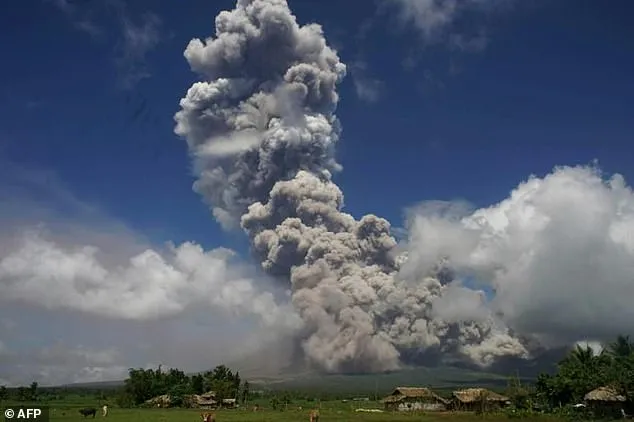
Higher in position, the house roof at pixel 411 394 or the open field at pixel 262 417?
the house roof at pixel 411 394

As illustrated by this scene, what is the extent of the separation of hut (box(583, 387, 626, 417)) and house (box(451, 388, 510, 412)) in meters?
22.0

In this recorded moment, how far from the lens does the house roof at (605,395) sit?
62.5 meters

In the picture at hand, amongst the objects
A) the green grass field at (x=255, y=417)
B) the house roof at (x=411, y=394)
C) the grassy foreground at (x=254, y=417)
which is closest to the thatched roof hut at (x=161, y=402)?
the grassy foreground at (x=254, y=417)

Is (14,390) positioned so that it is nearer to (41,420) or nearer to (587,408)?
(41,420)

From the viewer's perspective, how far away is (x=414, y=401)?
94938 mm

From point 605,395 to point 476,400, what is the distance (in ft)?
86.5

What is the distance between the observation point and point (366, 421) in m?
57.9

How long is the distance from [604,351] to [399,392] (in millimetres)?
28520

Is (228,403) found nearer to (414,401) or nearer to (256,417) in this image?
(414,401)

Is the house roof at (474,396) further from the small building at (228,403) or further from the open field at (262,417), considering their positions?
the small building at (228,403)

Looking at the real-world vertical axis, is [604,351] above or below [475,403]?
above

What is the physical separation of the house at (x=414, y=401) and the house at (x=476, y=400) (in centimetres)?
347

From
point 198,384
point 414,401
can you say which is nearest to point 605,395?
point 414,401

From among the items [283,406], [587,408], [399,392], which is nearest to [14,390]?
[283,406]
